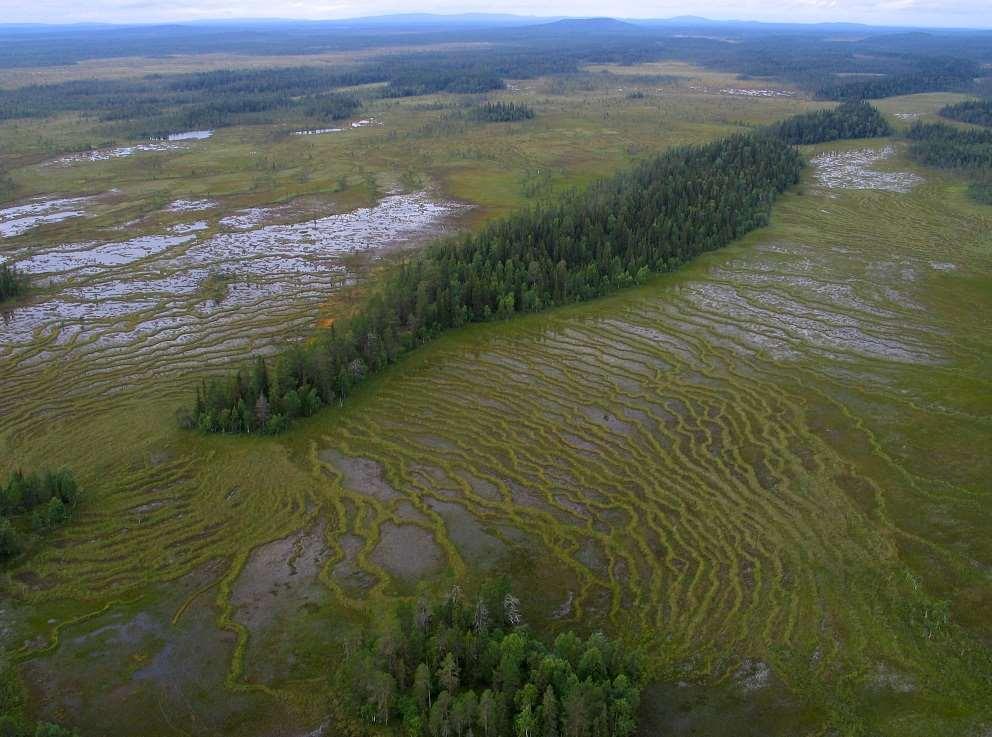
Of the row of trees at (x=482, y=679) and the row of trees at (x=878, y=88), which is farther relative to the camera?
the row of trees at (x=878, y=88)

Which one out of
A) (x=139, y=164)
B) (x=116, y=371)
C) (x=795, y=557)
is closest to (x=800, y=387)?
(x=795, y=557)

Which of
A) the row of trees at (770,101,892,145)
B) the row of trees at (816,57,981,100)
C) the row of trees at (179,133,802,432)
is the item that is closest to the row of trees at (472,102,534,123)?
the row of trees at (770,101,892,145)

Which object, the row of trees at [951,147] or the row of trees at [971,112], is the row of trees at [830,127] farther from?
the row of trees at [971,112]

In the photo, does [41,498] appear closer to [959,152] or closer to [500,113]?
[959,152]

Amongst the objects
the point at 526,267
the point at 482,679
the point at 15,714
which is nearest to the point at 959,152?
the point at 526,267

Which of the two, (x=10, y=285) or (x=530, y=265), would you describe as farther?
(x=530, y=265)

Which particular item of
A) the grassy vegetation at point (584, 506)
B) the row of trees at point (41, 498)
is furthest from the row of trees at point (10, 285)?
the row of trees at point (41, 498)
